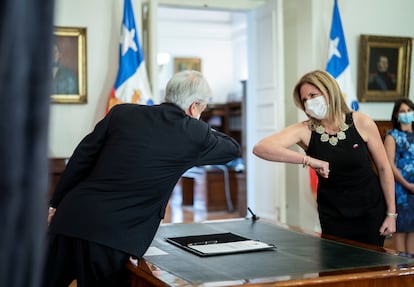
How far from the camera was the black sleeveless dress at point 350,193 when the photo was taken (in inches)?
107

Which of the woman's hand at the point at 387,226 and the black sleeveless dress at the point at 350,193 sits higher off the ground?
the black sleeveless dress at the point at 350,193

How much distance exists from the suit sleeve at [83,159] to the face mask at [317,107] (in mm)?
1065

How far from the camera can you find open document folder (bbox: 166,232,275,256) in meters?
2.15

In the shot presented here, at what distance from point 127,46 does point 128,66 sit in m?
0.18

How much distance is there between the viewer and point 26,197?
252 millimetres

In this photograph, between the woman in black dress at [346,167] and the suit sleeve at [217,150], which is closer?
the suit sleeve at [217,150]

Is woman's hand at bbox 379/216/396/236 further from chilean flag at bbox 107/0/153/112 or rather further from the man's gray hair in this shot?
chilean flag at bbox 107/0/153/112

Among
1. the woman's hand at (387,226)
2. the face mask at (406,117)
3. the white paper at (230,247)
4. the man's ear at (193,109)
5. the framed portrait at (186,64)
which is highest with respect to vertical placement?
the framed portrait at (186,64)

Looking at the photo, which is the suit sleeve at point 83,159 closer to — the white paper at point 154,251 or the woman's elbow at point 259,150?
the white paper at point 154,251

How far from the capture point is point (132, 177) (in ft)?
6.99

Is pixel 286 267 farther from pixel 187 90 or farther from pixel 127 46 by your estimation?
pixel 127 46

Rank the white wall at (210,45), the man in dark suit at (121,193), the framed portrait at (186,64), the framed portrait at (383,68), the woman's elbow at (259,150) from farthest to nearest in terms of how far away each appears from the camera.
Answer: the framed portrait at (186,64), the white wall at (210,45), the framed portrait at (383,68), the woman's elbow at (259,150), the man in dark suit at (121,193)

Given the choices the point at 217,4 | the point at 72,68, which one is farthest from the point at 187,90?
the point at 217,4

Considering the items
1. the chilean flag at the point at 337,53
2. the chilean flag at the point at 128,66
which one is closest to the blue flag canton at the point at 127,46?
the chilean flag at the point at 128,66
